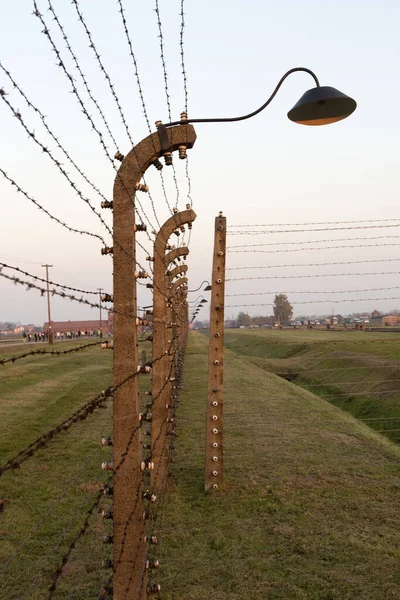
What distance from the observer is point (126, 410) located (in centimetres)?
568

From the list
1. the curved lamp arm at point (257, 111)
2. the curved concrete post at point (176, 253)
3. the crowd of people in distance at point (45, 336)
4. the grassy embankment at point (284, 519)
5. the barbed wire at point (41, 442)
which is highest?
the curved lamp arm at point (257, 111)

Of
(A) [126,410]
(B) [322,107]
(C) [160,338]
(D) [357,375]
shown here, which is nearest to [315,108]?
(B) [322,107]

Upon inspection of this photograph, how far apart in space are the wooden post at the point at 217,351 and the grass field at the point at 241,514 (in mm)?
1015

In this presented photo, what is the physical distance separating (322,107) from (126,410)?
13.6 feet

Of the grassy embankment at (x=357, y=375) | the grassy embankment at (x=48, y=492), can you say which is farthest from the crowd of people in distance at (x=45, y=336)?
the grassy embankment at (x=48, y=492)

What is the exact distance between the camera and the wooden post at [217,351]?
11.7 meters

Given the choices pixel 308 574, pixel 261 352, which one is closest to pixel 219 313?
pixel 308 574

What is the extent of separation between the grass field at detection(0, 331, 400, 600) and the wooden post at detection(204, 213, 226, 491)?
40.0 inches

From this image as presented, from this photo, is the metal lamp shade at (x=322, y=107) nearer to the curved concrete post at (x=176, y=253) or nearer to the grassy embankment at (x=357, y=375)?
the curved concrete post at (x=176, y=253)

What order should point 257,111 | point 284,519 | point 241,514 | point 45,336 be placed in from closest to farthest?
point 257,111 < point 284,519 < point 241,514 < point 45,336

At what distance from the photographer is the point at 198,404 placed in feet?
71.1

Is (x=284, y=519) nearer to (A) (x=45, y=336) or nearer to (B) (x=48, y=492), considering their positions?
(B) (x=48, y=492)

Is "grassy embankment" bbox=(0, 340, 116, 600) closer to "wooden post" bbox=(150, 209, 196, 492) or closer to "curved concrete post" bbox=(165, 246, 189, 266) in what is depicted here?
"wooden post" bbox=(150, 209, 196, 492)

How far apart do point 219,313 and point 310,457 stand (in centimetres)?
468
